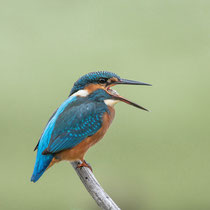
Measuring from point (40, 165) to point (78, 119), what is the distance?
0.13 metres

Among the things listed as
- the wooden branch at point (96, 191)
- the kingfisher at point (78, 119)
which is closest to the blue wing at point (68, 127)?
the kingfisher at point (78, 119)

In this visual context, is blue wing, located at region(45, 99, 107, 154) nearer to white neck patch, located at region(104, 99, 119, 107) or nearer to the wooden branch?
white neck patch, located at region(104, 99, 119, 107)

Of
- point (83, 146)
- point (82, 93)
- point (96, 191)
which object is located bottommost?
point (96, 191)

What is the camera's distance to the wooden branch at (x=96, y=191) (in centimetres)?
82

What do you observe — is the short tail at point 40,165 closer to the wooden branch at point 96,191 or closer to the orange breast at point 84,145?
the orange breast at point 84,145

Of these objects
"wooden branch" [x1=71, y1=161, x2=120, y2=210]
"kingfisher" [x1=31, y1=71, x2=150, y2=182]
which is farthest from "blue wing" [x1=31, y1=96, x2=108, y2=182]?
"wooden branch" [x1=71, y1=161, x2=120, y2=210]

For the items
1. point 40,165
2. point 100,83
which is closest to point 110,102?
point 100,83

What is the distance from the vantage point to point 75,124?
83cm

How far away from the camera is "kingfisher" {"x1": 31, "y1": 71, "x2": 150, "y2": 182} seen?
0.80 metres

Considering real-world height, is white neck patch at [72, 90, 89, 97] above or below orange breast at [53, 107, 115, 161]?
above

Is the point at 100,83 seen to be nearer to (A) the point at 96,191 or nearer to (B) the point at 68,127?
(B) the point at 68,127

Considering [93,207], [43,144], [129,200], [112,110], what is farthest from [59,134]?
[129,200]

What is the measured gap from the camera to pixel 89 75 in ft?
2.69

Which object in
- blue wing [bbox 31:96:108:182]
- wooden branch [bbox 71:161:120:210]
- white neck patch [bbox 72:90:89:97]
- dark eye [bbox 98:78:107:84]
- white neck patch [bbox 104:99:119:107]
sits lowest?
wooden branch [bbox 71:161:120:210]
